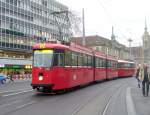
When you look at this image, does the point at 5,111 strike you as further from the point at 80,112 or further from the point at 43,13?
the point at 43,13

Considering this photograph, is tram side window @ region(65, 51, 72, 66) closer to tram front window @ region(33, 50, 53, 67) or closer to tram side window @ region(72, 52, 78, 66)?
tram side window @ region(72, 52, 78, 66)

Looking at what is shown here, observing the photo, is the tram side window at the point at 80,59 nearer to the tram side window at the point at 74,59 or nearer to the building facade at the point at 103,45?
the tram side window at the point at 74,59

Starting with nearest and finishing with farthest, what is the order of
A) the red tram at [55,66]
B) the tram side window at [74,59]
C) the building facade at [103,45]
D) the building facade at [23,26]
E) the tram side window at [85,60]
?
the red tram at [55,66], the tram side window at [74,59], the tram side window at [85,60], the building facade at [23,26], the building facade at [103,45]

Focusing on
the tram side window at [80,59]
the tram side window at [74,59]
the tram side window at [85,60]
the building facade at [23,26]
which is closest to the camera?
the tram side window at [74,59]

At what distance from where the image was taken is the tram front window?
2042 centimetres

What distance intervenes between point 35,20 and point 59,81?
61.4 m

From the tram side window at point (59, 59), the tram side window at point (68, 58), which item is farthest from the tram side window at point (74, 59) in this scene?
the tram side window at point (59, 59)

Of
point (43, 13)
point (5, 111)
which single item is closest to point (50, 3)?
point (43, 13)

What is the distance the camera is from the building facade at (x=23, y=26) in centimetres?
6881

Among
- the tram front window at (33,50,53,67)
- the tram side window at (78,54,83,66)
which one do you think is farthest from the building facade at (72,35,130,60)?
the tram front window at (33,50,53,67)

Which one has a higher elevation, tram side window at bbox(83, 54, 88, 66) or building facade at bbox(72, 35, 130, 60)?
building facade at bbox(72, 35, 130, 60)

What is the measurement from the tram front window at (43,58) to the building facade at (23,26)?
41309 mm

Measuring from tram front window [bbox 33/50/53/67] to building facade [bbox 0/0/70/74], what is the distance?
4131cm

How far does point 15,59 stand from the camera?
71.2 metres
